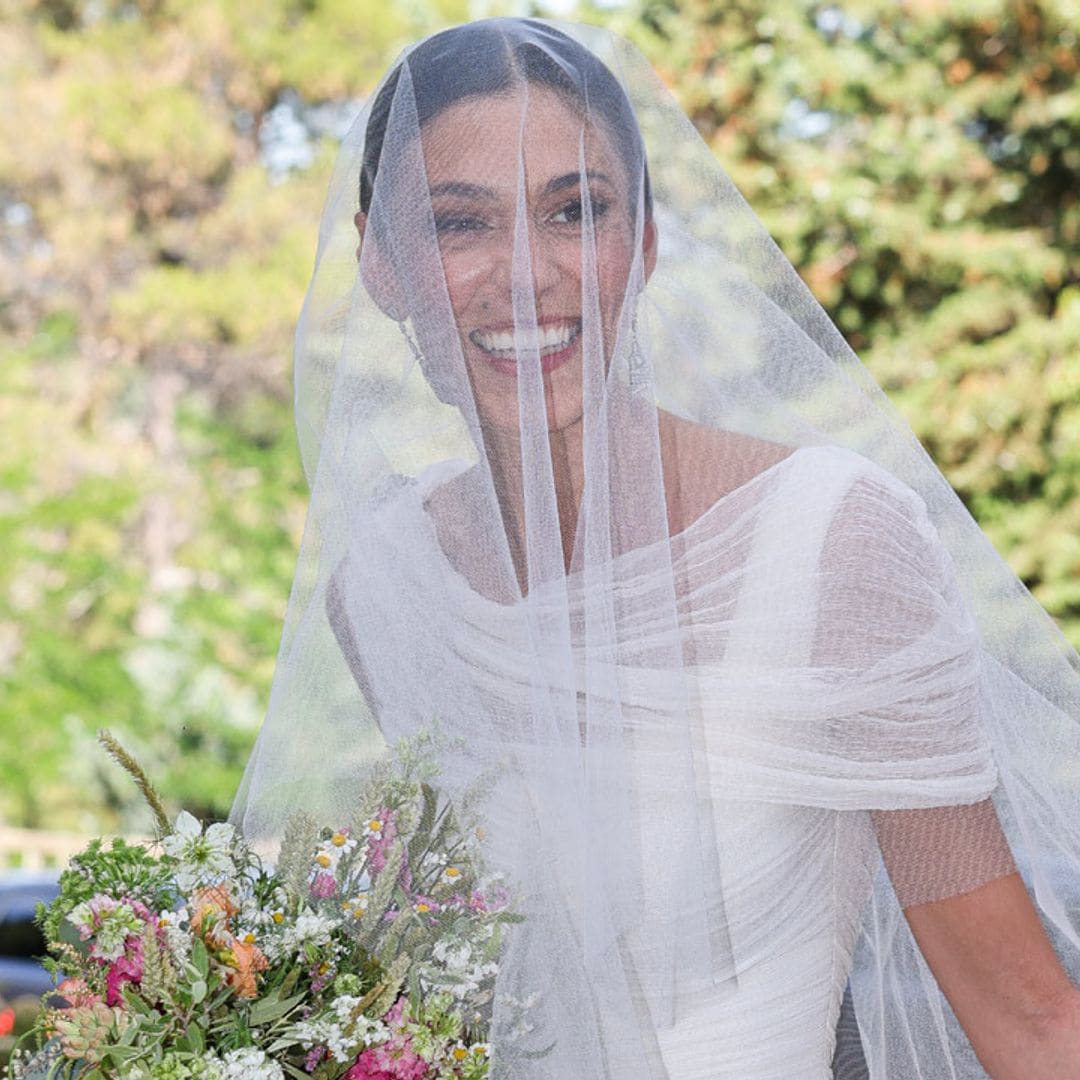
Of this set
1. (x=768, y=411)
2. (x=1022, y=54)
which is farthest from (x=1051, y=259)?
(x=768, y=411)

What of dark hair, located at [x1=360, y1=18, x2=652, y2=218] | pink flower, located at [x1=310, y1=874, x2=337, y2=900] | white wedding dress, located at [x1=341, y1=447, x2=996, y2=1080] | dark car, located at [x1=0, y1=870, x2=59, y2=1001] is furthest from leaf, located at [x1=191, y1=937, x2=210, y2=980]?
dark car, located at [x1=0, y1=870, x2=59, y2=1001]

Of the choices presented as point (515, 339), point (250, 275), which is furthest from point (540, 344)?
point (250, 275)

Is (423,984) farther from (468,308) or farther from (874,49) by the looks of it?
(874,49)

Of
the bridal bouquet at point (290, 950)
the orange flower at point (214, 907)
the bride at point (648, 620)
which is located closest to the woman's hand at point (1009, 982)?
the bride at point (648, 620)

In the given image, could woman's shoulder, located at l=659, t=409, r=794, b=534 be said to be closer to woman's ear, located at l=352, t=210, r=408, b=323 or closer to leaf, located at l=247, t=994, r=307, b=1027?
woman's ear, located at l=352, t=210, r=408, b=323

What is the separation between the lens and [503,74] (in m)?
1.74

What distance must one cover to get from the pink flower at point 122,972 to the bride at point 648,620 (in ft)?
0.71

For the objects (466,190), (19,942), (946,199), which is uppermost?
(466,190)

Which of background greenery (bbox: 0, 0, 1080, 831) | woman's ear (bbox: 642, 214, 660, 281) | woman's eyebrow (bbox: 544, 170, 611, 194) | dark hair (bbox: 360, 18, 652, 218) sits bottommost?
background greenery (bbox: 0, 0, 1080, 831)

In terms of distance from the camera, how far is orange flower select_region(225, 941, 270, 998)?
1477 mm

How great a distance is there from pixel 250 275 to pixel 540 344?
13.6 metres

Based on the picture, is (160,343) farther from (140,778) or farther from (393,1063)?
(393,1063)

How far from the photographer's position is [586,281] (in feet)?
5.75

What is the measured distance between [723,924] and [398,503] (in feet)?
2.00
